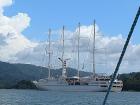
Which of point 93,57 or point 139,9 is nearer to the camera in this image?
point 139,9

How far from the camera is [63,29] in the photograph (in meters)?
198

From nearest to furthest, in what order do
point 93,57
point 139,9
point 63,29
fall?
point 139,9
point 93,57
point 63,29

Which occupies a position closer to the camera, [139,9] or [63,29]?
[139,9]

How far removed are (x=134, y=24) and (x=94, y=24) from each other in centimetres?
18082

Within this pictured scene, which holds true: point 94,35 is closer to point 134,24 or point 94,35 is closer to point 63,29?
point 63,29

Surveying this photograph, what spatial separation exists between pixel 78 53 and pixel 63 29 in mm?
15830

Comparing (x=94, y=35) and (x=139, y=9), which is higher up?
(x=94, y=35)

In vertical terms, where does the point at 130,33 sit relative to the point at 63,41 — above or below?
below

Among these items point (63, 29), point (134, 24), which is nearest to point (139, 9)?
point (134, 24)

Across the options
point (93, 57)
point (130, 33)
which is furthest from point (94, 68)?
point (130, 33)

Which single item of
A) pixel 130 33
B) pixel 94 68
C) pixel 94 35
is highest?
pixel 94 35

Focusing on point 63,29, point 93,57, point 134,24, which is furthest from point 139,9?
point 63,29

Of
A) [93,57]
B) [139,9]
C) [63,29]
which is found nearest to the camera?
[139,9]

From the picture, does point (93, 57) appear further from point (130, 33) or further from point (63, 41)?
point (130, 33)
